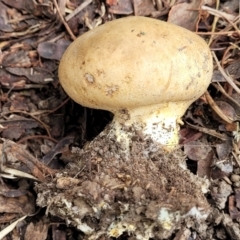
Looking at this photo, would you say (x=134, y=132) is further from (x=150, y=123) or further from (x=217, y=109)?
(x=217, y=109)

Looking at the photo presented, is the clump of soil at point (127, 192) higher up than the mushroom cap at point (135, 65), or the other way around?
the mushroom cap at point (135, 65)

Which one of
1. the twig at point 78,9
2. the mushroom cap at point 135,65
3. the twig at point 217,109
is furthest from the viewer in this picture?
the twig at point 78,9

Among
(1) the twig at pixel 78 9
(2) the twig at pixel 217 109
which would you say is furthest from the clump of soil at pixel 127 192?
(1) the twig at pixel 78 9

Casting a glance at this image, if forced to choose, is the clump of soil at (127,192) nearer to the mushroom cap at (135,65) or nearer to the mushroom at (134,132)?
the mushroom at (134,132)

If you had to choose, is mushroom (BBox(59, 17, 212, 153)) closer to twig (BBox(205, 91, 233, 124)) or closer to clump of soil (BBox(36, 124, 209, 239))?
clump of soil (BBox(36, 124, 209, 239))

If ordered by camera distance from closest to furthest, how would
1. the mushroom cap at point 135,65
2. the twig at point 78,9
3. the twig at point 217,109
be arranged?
1. the mushroom cap at point 135,65
2. the twig at point 217,109
3. the twig at point 78,9

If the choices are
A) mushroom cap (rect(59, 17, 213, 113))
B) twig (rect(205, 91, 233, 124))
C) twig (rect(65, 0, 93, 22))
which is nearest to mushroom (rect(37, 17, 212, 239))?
mushroom cap (rect(59, 17, 213, 113))

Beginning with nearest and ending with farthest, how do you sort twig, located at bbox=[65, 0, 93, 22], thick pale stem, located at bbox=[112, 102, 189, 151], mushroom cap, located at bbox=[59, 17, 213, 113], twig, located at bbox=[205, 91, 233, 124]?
1. mushroom cap, located at bbox=[59, 17, 213, 113]
2. thick pale stem, located at bbox=[112, 102, 189, 151]
3. twig, located at bbox=[205, 91, 233, 124]
4. twig, located at bbox=[65, 0, 93, 22]

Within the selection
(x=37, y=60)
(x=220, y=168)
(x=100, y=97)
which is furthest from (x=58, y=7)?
(x=220, y=168)
